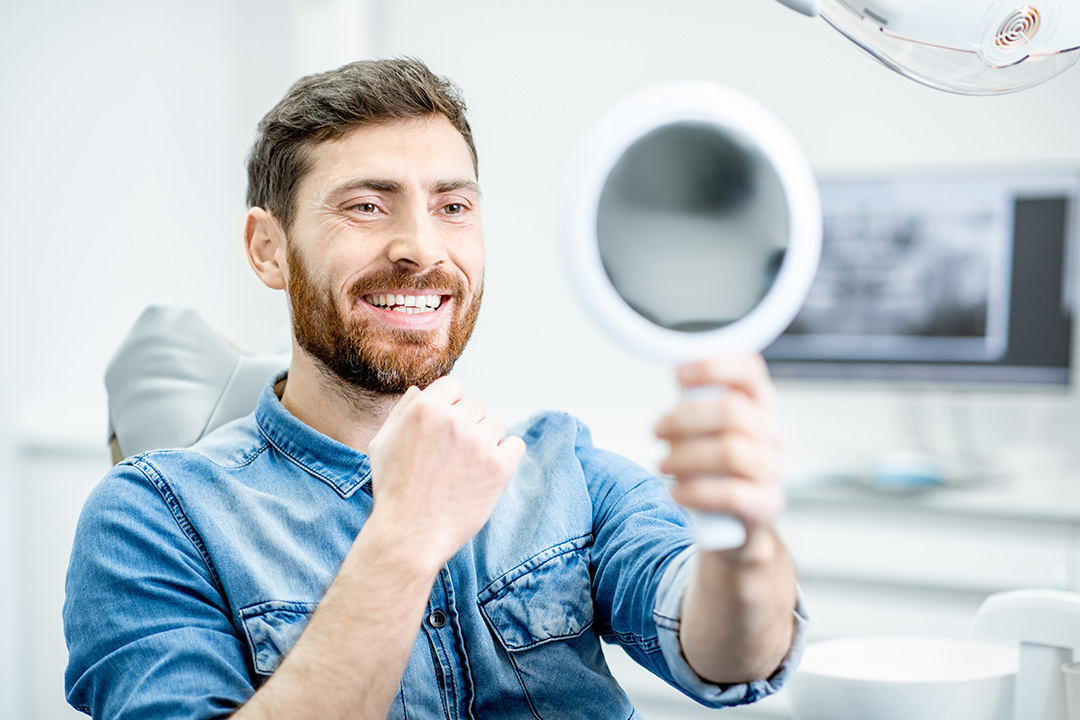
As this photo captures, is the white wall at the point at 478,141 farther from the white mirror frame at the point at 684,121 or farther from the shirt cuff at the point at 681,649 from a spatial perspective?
the white mirror frame at the point at 684,121

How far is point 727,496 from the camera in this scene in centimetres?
54

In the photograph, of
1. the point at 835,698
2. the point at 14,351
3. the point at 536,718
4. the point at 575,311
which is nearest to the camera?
the point at 835,698

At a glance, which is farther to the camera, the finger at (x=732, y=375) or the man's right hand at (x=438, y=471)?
the man's right hand at (x=438, y=471)

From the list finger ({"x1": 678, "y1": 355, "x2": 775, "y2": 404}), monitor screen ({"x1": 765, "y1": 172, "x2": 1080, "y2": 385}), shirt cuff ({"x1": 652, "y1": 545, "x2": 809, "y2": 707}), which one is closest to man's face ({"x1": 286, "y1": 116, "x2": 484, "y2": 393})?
shirt cuff ({"x1": 652, "y1": 545, "x2": 809, "y2": 707})

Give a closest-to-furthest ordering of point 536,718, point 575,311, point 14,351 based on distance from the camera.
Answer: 1. point 536,718
2. point 14,351
3. point 575,311

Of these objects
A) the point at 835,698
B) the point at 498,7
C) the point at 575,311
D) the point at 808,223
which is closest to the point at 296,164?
the point at 808,223

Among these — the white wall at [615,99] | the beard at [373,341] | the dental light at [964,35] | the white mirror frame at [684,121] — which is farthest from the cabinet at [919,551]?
the white mirror frame at [684,121]

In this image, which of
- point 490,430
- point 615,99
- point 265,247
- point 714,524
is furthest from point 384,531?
point 615,99

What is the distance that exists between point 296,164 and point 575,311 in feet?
6.19

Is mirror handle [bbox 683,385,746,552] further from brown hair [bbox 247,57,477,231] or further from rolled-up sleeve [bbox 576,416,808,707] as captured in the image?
brown hair [bbox 247,57,477,231]

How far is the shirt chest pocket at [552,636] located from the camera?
1052 millimetres

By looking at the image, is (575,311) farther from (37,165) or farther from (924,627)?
(37,165)

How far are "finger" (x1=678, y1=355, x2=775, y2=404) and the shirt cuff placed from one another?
0.24 meters

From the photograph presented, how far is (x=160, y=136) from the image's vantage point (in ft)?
10.3
